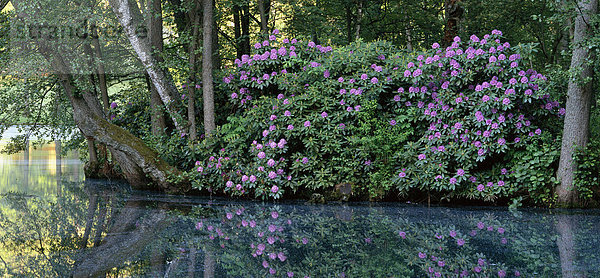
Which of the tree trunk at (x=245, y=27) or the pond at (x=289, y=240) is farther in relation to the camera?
the tree trunk at (x=245, y=27)

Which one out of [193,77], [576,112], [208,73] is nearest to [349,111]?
[208,73]

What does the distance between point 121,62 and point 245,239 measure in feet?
43.9

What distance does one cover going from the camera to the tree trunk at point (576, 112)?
9.02m

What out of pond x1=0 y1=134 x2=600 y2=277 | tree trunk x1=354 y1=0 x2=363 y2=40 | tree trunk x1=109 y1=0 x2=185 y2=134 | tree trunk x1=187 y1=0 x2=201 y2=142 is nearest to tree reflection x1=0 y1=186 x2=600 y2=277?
pond x1=0 y1=134 x2=600 y2=277

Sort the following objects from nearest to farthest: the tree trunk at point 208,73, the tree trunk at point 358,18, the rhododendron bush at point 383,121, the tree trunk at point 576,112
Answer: the tree trunk at point 576,112
the rhododendron bush at point 383,121
the tree trunk at point 208,73
the tree trunk at point 358,18

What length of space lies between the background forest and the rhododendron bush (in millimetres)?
30

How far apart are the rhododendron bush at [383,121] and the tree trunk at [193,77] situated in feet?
3.05

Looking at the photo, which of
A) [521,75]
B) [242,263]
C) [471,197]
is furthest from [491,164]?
[242,263]

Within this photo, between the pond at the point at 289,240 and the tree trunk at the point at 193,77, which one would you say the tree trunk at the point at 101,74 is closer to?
the tree trunk at the point at 193,77

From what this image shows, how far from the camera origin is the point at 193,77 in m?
12.7

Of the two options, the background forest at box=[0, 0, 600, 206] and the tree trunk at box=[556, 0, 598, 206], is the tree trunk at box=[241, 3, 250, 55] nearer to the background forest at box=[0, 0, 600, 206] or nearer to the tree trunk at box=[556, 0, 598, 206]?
the background forest at box=[0, 0, 600, 206]

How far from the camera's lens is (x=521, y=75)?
987 cm

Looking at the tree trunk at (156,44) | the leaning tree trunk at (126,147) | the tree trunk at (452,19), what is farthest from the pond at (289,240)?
the tree trunk at (452,19)

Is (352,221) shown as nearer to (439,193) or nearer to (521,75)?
(439,193)
